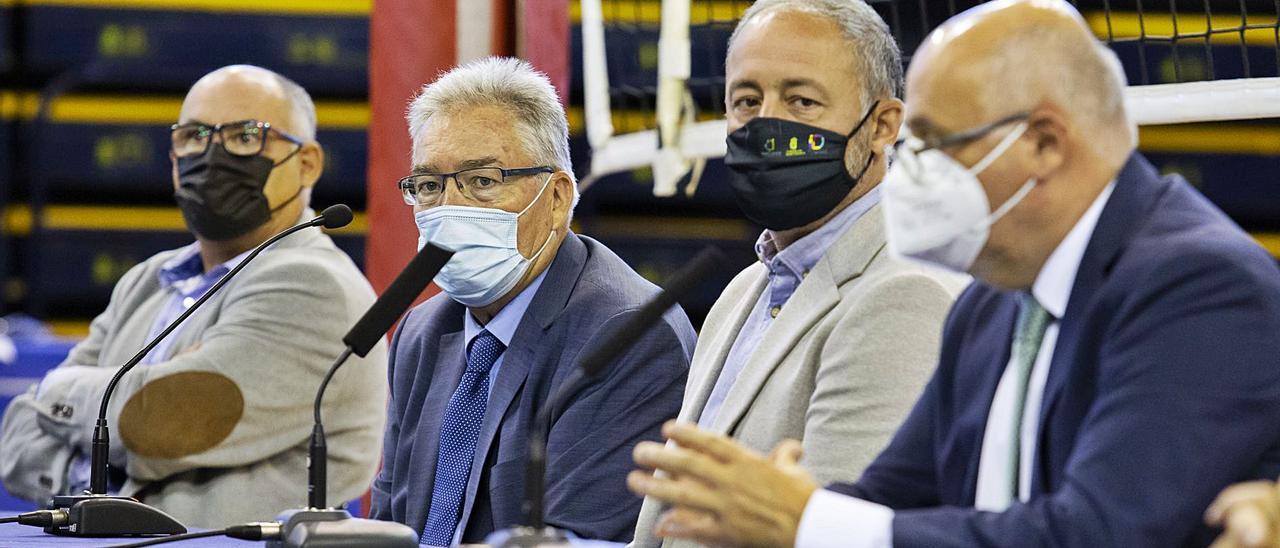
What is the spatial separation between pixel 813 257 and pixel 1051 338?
0.62 metres

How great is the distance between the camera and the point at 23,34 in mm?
5262

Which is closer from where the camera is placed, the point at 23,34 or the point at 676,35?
the point at 676,35

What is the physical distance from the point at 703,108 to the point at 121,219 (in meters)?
1.83

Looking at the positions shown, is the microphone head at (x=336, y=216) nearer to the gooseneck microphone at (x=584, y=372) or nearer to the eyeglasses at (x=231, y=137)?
the gooseneck microphone at (x=584, y=372)

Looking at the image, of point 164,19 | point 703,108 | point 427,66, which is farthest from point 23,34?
point 427,66

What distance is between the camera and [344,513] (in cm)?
177

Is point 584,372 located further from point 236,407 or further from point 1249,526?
point 236,407

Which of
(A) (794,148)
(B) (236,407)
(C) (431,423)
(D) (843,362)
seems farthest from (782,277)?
(B) (236,407)

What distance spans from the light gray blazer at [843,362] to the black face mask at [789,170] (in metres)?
0.06

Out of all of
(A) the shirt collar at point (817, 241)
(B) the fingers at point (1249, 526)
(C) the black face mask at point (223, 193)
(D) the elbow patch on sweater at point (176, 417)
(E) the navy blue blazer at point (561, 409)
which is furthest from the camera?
(C) the black face mask at point (223, 193)

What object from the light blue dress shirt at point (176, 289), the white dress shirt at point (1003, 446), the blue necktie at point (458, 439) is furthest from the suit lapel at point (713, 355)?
the light blue dress shirt at point (176, 289)

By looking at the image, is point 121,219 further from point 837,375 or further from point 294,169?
point 837,375

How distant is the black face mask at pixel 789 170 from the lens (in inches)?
77.0

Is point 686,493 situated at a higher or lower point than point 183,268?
higher
